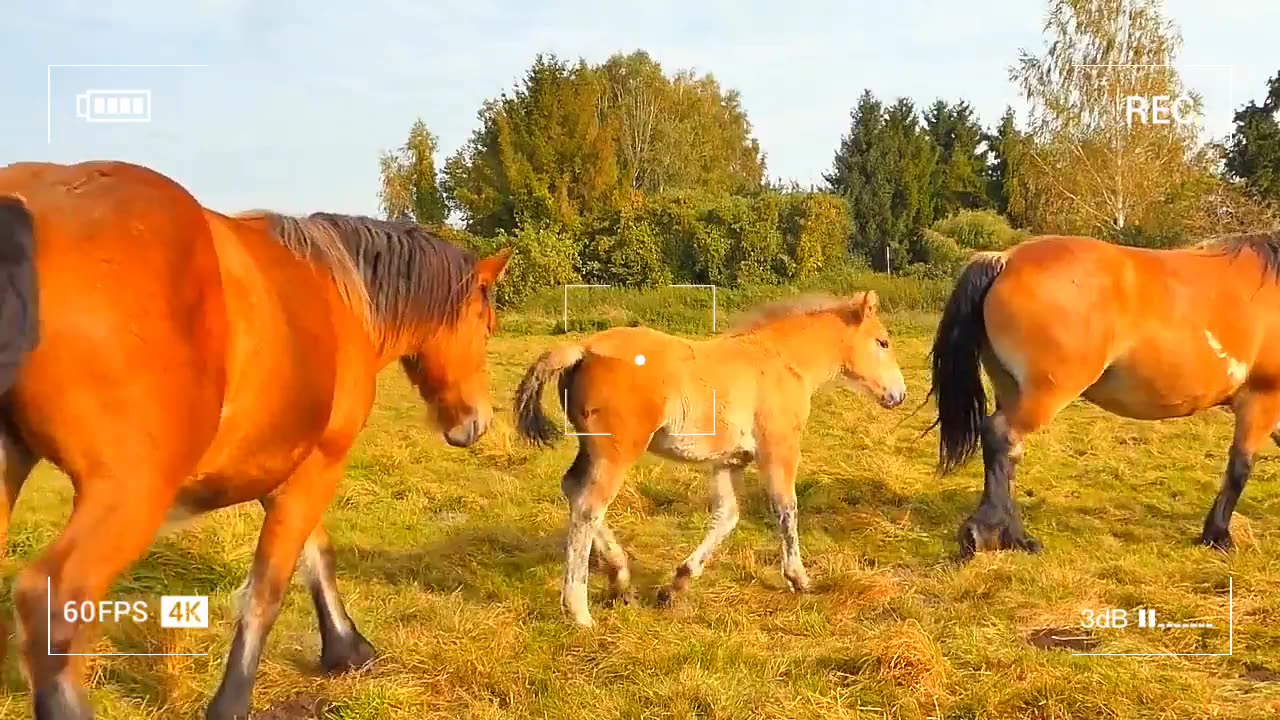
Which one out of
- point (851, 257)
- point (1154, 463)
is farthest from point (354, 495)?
point (851, 257)

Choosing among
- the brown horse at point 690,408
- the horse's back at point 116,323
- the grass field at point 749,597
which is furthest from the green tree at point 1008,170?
the horse's back at point 116,323

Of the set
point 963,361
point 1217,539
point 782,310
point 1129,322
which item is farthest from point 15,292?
point 1217,539

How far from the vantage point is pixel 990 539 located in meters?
5.29

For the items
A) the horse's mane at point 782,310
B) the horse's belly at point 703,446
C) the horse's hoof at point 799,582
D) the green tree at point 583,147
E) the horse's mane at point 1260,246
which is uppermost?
the green tree at point 583,147

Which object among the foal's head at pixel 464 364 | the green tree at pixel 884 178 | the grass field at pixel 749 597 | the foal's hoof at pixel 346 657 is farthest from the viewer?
the green tree at pixel 884 178

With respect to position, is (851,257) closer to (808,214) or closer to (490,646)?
(808,214)

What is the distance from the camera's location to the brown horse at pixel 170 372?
2113 millimetres

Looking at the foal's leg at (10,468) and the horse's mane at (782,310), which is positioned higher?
the horse's mane at (782,310)

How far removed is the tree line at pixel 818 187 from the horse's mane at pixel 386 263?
14.4 feet

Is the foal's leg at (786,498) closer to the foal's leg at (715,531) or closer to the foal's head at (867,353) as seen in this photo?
the foal's leg at (715,531)

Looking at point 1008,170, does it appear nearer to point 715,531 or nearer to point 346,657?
point 715,531

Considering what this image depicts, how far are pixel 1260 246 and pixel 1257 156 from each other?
942 centimetres

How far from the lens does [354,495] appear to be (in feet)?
20.4

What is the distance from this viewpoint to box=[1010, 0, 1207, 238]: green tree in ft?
28.4
